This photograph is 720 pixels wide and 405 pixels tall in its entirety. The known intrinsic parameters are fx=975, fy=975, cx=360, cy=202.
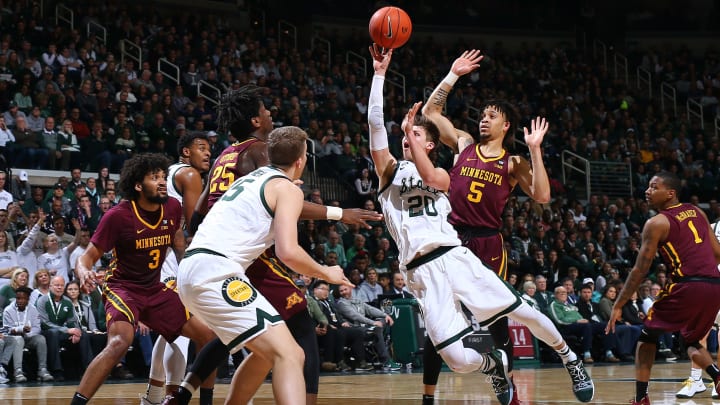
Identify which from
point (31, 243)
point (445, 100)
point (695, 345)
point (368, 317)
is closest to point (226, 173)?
point (445, 100)

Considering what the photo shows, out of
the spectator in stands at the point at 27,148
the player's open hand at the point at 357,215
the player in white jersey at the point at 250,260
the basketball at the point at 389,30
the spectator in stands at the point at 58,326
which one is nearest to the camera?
the player in white jersey at the point at 250,260

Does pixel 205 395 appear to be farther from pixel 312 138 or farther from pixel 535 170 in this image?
pixel 312 138

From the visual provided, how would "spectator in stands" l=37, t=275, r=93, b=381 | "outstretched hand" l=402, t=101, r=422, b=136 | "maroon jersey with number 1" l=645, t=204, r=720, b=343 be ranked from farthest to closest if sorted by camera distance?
"spectator in stands" l=37, t=275, r=93, b=381 → "maroon jersey with number 1" l=645, t=204, r=720, b=343 → "outstretched hand" l=402, t=101, r=422, b=136

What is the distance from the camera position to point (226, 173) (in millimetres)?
6277

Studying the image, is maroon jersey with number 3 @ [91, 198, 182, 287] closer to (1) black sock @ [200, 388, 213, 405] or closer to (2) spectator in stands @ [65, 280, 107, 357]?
(1) black sock @ [200, 388, 213, 405]

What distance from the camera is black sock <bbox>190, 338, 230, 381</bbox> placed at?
19.0 feet

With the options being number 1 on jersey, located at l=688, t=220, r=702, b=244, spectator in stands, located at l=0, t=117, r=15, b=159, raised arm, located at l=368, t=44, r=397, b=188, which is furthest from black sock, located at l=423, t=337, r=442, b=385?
spectator in stands, located at l=0, t=117, r=15, b=159

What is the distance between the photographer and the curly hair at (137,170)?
6742 millimetres

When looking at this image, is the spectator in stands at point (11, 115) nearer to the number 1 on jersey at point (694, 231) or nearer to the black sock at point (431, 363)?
the black sock at point (431, 363)

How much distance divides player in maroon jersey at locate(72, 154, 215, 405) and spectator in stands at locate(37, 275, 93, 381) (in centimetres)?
504

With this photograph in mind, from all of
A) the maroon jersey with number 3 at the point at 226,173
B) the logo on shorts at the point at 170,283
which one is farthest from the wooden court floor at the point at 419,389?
the maroon jersey with number 3 at the point at 226,173

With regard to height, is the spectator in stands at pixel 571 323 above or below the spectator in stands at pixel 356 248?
below

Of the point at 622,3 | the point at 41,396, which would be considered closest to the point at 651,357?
the point at 41,396

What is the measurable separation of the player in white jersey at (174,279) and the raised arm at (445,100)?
5.51 ft
